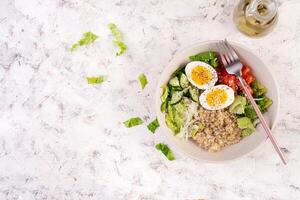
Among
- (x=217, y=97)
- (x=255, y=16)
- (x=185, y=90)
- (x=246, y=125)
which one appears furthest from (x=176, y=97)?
(x=255, y=16)

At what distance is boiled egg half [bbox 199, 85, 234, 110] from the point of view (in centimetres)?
166

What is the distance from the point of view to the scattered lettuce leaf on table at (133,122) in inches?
70.1

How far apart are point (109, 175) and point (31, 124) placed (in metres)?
0.36

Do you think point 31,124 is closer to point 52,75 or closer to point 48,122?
point 48,122

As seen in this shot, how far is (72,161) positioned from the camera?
1817 millimetres

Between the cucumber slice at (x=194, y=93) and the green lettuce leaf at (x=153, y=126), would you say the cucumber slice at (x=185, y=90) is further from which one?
the green lettuce leaf at (x=153, y=126)

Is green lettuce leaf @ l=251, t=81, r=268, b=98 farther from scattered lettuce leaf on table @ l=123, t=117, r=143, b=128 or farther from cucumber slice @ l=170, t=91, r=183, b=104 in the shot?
scattered lettuce leaf on table @ l=123, t=117, r=143, b=128

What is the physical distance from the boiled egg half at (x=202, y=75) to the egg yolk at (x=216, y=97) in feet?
0.09

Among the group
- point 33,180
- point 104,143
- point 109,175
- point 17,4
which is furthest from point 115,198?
point 17,4

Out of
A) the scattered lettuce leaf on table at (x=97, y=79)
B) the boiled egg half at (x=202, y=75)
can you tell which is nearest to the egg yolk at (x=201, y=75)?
the boiled egg half at (x=202, y=75)

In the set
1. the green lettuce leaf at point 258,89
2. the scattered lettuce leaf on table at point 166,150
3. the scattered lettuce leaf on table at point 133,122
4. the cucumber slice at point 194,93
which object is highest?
the cucumber slice at point 194,93

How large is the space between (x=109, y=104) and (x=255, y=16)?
0.63 meters

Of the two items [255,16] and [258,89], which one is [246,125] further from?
[255,16]

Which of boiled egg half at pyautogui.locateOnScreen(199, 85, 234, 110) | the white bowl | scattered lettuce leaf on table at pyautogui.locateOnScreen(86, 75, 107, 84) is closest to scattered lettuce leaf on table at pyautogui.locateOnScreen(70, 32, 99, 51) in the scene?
scattered lettuce leaf on table at pyautogui.locateOnScreen(86, 75, 107, 84)
